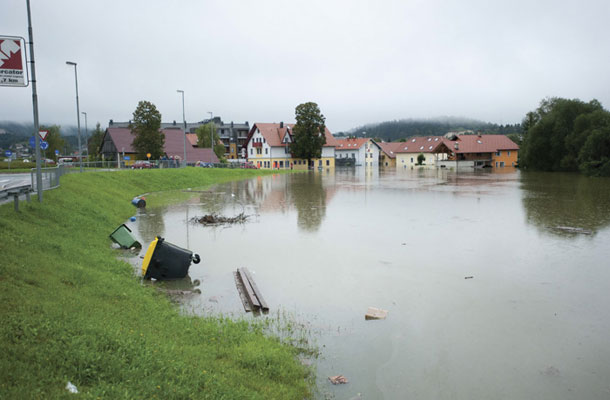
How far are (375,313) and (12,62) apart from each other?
39.8ft

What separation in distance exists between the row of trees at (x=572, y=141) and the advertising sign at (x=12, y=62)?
209 feet

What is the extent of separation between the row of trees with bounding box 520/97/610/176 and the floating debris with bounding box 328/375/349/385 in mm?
61757

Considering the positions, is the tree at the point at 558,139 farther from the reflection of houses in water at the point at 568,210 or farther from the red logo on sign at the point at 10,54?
the red logo on sign at the point at 10,54

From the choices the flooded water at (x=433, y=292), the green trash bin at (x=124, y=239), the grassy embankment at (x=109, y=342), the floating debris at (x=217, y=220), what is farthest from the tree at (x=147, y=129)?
the grassy embankment at (x=109, y=342)

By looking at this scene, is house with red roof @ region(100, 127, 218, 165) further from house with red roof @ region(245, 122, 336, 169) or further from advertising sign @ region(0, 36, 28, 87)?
advertising sign @ region(0, 36, 28, 87)

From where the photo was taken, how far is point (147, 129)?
56844 millimetres

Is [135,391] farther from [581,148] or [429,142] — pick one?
[429,142]

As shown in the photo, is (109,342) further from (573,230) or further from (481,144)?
(481,144)

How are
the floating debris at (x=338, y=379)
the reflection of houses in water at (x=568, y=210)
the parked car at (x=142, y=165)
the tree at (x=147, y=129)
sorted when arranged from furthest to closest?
the tree at (x=147, y=129) < the parked car at (x=142, y=165) < the reflection of houses in water at (x=568, y=210) < the floating debris at (x=338, y=379)

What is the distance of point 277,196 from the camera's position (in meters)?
34.4

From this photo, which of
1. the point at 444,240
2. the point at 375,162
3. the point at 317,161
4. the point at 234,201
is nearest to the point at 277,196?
the point at 234,201

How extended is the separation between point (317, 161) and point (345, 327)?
87.1 metres

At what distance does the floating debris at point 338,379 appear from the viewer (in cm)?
664

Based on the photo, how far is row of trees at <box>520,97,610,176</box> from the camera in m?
58.5
